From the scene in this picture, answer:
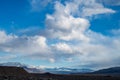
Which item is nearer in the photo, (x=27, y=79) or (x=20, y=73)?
(x=27, y=79)

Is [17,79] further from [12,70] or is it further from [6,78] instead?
[12,70]

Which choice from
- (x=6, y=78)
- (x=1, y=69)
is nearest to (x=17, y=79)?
(x=6, y=78)

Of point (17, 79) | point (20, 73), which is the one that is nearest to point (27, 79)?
point (17, 79)

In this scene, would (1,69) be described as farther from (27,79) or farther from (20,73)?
(27,79)

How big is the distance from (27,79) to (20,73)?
18027mm

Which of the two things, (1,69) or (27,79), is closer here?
(27,79)

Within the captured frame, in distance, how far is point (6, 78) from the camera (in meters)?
93.2

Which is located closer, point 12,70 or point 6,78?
point 6,78

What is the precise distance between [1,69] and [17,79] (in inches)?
881

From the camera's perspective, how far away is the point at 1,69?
371 ft

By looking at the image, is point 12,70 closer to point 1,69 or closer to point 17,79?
point 1,69

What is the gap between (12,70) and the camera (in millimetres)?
116438

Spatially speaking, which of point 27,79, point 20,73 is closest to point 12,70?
point 20,73

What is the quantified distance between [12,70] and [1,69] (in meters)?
5.20
